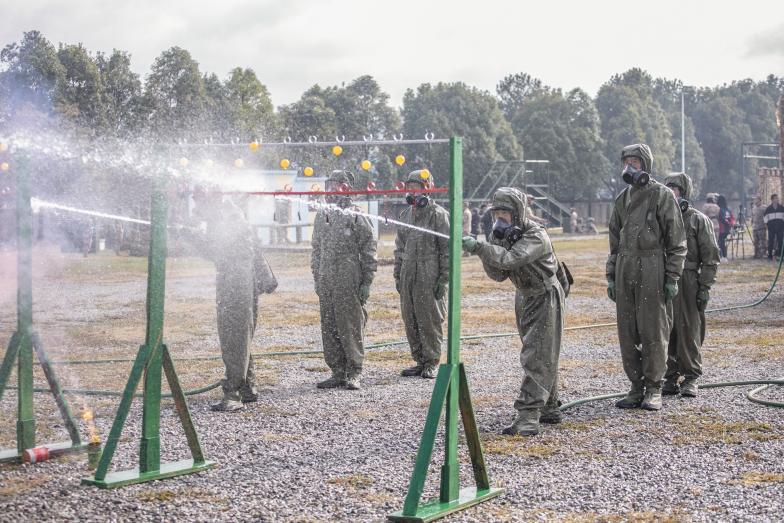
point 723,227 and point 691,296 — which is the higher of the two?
point 723,227

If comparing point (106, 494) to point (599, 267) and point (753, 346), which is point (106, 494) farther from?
point (599, 267)

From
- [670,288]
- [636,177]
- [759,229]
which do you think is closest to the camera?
[670,288]

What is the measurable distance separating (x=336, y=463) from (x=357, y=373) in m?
2.96

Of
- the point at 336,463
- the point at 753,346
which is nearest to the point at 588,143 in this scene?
the point at 753,346

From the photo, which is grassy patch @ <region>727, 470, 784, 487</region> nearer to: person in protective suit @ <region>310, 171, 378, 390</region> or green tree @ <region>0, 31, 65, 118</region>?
person in protective suit @ <region>310, 171, 378, 390</region>

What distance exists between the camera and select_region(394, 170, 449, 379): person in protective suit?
33.0 ft

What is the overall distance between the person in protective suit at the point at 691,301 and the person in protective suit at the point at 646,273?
0.65 metres

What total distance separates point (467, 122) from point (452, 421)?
6439 cm

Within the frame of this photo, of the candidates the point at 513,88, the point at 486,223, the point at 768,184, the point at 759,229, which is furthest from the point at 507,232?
the point at 513,88

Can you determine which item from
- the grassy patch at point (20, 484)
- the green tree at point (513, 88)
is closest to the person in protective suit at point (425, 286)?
the grassy patch at point (20, 484)

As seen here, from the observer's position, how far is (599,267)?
26.3m

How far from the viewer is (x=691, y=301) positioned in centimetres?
911

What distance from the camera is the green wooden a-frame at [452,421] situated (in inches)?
207

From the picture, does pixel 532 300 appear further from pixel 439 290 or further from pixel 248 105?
pixel 248 105
